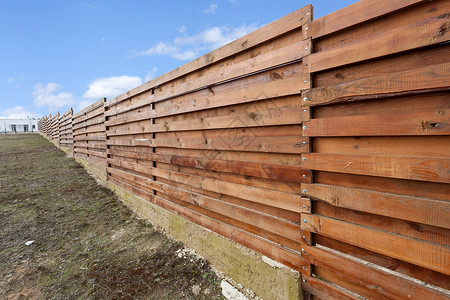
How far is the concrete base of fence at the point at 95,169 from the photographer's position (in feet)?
21.0

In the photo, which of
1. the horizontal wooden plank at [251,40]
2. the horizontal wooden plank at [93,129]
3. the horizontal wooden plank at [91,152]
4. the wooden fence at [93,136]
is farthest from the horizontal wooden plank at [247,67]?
the horizontal wooden plank at [91,152]

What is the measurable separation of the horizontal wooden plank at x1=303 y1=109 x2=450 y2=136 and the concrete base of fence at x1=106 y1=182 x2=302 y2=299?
1.25m

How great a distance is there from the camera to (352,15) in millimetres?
1473

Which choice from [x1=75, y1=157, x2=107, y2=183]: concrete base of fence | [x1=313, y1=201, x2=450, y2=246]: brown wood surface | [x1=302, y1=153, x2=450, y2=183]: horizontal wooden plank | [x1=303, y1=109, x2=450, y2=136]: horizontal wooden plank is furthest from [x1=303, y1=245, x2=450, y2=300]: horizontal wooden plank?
[x1=75, y1=157, x2=107, y2=183]: concrete base of fence

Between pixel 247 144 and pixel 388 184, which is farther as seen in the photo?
pixel 247 144

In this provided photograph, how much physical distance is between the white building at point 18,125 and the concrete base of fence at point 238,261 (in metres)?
74.3

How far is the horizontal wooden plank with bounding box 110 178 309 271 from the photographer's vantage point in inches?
74.8

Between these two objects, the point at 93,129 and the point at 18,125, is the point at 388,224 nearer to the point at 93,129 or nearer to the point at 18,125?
the point at 93,129

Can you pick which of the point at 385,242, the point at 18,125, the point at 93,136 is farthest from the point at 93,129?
the point at 18,125

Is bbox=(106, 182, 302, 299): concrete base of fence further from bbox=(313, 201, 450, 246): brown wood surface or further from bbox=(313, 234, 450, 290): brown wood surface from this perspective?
bbox=(313, 201, 450, 246): brown wood surface

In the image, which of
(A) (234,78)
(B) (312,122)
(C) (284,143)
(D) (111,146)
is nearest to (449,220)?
(B) (312,122)

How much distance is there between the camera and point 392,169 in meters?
1.36

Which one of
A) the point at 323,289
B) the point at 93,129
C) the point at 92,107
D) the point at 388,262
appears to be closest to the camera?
the point at 388,262

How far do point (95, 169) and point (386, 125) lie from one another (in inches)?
312
